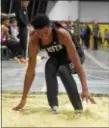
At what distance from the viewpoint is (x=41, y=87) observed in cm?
863

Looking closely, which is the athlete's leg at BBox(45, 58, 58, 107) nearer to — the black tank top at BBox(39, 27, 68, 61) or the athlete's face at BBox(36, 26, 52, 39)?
the black tank top at BBox(39, 27, 68, 61)

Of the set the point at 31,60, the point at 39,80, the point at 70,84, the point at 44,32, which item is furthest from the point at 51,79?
the point at 39,80

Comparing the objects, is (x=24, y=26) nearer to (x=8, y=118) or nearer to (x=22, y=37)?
(x=22, y=37)

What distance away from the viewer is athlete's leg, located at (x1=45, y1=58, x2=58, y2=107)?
A: 6.05m

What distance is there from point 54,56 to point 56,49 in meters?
0.18

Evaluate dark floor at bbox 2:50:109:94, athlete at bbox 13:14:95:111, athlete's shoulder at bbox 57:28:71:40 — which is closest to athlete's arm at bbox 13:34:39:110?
athlete at bbox 13:14:95:111

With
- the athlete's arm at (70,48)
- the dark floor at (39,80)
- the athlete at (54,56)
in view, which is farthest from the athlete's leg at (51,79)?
the dark floor at (39,80)

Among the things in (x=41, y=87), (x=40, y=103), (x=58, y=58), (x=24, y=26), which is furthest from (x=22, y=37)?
(x=58, y=58)

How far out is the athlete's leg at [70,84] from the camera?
5983mm

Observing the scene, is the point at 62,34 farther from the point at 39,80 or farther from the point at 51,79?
the point at 39,80

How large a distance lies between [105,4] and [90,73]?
33354 mm

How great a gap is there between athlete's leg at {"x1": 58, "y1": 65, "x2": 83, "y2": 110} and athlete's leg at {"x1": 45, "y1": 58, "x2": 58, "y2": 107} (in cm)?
9

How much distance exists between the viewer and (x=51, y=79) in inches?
240

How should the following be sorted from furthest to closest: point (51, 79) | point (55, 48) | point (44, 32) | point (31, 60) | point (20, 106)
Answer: point (20, 106) < point (51, 79) < point (31, 60) < point (55, 48) < point (44, 32)
